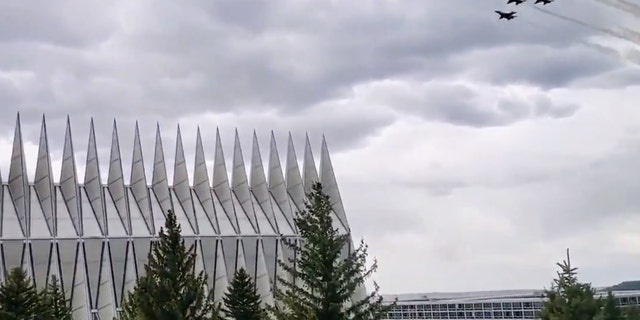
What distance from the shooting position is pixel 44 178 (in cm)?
5497

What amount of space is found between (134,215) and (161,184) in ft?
11.0

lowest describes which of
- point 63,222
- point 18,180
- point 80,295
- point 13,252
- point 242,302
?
point 242,302

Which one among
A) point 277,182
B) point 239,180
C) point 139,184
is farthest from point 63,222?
point 277,182

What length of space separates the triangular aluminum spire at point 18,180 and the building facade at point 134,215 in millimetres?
66

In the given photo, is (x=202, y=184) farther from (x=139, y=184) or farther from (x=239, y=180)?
(x=139, y=184)

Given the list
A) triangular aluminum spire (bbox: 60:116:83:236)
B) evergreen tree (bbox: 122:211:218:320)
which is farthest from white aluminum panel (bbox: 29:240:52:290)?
evergreen tree (bbox: 122:211:218:320)

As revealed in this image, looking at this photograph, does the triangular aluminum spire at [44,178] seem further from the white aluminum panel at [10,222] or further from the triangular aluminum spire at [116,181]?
the triangular aluminum spire at [116,181]

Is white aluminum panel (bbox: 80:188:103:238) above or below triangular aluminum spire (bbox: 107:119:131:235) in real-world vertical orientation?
below

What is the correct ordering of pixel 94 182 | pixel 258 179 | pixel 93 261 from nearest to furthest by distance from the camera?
pixel 93 261 < pixel 94 182 < pixel 258 179

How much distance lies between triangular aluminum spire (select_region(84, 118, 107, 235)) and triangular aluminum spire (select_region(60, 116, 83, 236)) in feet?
2.87

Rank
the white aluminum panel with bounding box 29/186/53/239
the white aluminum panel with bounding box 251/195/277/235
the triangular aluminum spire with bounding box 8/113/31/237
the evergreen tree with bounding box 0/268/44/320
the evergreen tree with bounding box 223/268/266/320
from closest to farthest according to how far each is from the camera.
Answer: the evergreen tree with bounding box 0/268/44/320, the evergreen tree with bounding box 223/268/266/320, the white aluminum panel with bounding box 29/186/53/239, the triangular aluminum spire with bounding box 8/113/31/237, the white aluminum panel with bounding box 251/195/277/235

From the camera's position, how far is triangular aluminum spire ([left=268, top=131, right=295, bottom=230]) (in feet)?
204

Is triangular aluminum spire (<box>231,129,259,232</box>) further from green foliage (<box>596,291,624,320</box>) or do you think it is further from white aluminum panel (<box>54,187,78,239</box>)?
green foliage (<box>596,291,624,320</box>)

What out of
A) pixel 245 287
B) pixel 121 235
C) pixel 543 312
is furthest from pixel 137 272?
pixel 543 312
